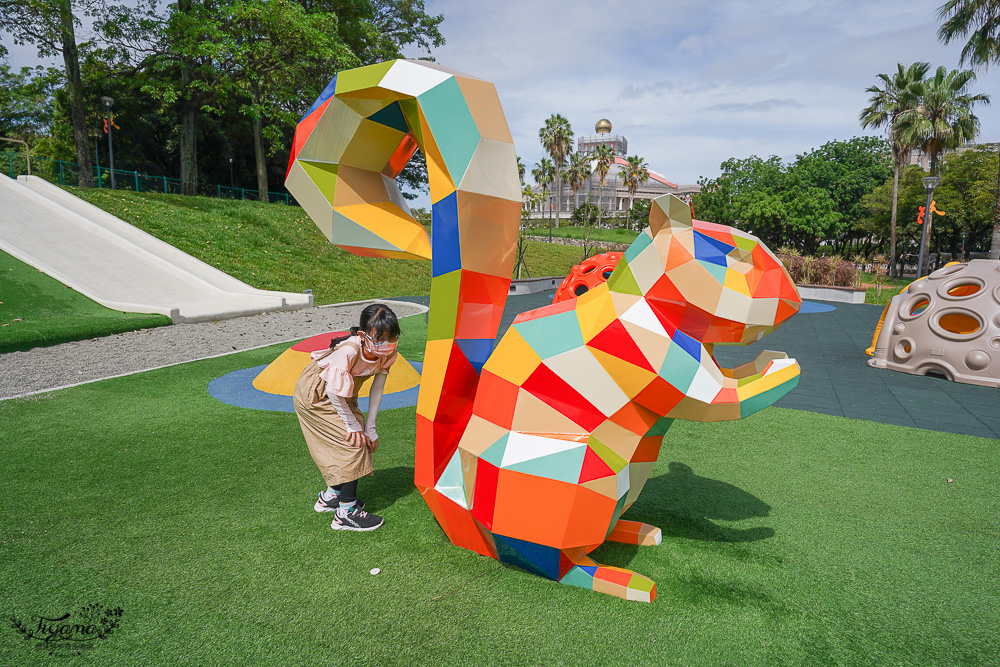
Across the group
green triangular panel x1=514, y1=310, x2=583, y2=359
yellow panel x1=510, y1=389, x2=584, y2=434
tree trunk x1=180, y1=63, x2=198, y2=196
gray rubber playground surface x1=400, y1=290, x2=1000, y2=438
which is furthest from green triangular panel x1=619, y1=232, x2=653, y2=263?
tree trunk x1=180, y1=63, x2=198, y2=196

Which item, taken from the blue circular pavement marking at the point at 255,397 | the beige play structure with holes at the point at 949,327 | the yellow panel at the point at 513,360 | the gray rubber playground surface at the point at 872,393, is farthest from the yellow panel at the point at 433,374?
the beige play structure with holes at the point at 949,327

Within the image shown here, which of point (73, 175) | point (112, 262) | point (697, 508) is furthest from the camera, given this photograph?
point (73, 175)

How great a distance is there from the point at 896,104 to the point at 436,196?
39.2 metres

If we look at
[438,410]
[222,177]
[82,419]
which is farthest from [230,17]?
[438,410]

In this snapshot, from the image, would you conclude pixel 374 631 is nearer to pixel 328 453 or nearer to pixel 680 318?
pixel 328 453

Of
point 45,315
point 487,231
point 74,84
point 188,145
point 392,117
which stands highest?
point 74,84

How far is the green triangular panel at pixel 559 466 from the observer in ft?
8.95

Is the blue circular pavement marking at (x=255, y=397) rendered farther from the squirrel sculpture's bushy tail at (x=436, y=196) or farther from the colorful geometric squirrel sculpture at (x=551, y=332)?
the colorful geometric squirrel sculpture at (x=551, y=332)

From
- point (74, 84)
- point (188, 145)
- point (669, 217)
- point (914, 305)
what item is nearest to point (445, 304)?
point (669, 217)

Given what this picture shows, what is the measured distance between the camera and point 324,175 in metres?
3.16

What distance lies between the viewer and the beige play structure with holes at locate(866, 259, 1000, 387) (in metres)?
8.72

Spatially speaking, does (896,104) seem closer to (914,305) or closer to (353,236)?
(914,305)

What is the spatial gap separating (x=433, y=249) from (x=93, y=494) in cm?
364

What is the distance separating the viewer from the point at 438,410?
3.19m
